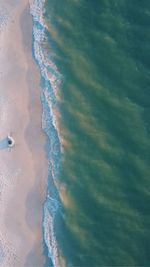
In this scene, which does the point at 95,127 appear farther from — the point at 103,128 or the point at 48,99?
the point at 48,99

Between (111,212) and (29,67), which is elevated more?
(29,67)

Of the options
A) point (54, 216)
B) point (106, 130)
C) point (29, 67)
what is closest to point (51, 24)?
point (29, 67)

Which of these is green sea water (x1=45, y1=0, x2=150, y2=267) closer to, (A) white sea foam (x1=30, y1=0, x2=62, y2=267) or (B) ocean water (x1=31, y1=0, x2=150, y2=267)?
(B) ocean water (x1=31, y1=0, x2=150, y2=267)

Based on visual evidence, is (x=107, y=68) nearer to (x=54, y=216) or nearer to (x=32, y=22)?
(x=32, y=22)

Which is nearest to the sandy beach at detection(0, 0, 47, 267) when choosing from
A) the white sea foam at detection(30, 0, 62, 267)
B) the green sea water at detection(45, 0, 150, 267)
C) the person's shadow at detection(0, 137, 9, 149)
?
the person's shadow at detection(0, 137, 9, 149)

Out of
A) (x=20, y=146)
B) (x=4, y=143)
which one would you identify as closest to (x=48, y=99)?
(x=20, y=146)
